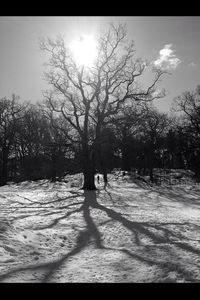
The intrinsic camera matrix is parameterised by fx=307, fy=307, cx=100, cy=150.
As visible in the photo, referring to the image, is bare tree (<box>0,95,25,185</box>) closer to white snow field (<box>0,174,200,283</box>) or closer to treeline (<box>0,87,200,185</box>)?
treeline (<box>0,87,200,185</box>)

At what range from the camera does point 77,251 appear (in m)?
8.27

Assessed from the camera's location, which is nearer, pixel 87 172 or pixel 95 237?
pixel 95 237

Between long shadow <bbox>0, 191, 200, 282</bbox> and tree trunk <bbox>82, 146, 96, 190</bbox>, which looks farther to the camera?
tree trunk <bbox>82, 146, 96, 190</bbox>

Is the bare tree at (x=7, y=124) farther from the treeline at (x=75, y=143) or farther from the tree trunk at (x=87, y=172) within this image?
the tree trunk at (x=87, y=172)

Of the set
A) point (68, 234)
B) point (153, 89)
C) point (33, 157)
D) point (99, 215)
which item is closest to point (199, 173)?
point (153, 89)

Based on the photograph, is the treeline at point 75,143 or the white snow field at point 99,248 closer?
the white snow field at point 99,248

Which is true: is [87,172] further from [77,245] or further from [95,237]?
[77,245]

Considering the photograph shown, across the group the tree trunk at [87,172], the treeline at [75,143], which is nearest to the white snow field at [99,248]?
the tree trunk at [87,172]

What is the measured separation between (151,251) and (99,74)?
21.6m

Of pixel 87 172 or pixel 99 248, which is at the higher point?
pixel 87 172

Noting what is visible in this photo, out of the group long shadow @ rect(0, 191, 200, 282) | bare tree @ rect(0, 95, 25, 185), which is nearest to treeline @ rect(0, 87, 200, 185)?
bare tree @ rect(0, 95, 25, 185)

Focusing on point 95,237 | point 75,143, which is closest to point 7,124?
point 75,143

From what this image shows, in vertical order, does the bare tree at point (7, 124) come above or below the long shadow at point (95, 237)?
above

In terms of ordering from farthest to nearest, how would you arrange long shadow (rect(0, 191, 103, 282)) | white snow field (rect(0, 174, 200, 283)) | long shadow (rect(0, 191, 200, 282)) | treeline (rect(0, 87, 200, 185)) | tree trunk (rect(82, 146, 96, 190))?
treeline (rect(0, 87, 200, 185)) < tree trunk (rect(82, 146, 96, 190)) < long shadow (rect(0, 191, 200, 282)) < long shadow (rect(0, 191, 103, 282)) < white snow field (rect(0, 174, 200, 283))
